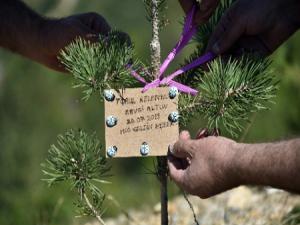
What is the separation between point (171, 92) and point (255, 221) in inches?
45.9

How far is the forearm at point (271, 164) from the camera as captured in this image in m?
1.41

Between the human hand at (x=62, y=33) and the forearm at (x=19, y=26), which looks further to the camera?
the forearm at (x=19, y=26)

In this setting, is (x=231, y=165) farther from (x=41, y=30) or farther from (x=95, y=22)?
(x=41, y=30)

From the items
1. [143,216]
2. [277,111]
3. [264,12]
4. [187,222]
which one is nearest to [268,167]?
[264,12]

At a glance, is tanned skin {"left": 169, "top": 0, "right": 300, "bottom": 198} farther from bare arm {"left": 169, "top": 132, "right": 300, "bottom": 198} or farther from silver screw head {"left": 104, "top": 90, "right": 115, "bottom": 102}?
silver screw head {"left": 104, "top": 90, "right": 115, "bottom": 102}

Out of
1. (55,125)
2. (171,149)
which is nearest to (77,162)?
(171,149)

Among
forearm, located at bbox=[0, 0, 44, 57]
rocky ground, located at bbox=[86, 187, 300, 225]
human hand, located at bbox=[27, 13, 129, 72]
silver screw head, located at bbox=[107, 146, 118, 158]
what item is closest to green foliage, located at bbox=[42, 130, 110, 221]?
silver screw head, located at bbox=[107, 146, 118, 158]

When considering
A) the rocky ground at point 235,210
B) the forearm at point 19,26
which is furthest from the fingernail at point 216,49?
the rocky ground at point 235,210

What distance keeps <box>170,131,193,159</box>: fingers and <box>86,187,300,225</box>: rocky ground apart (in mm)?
980

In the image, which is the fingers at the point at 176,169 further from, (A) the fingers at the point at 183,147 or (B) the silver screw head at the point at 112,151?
(B) the silver screw head at the point at 112,151

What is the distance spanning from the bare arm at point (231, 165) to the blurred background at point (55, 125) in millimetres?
578

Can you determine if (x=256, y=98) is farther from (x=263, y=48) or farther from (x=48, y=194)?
(x=48, y=194)

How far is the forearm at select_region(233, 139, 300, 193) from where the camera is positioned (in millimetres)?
1407

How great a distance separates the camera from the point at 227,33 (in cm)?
178
